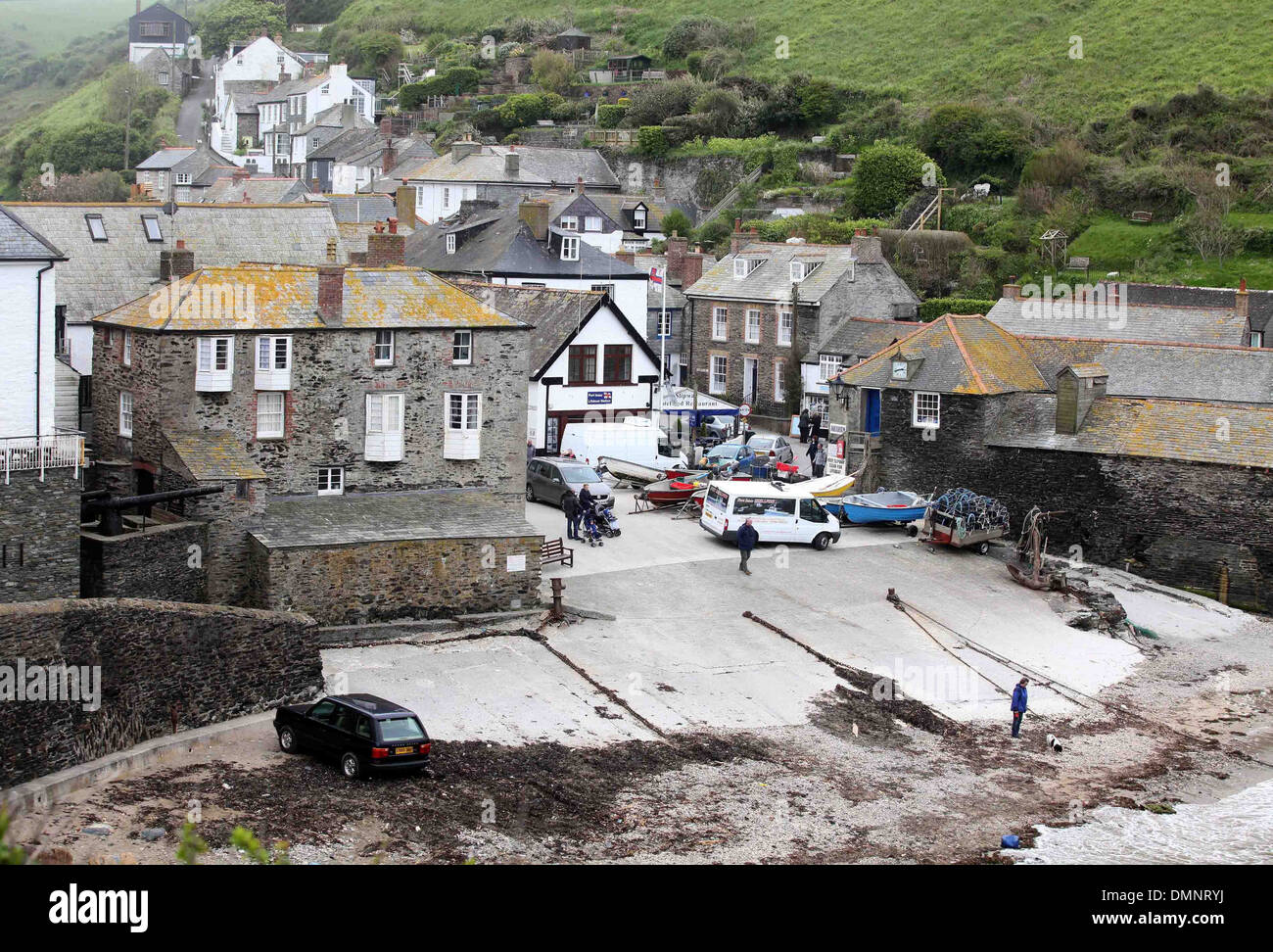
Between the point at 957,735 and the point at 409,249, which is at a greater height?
the point at 409,249

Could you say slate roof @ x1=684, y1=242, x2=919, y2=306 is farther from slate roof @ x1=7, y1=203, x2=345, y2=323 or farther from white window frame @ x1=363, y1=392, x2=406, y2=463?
white window frame @ x1=363, y1=392, x2=406, y2=463

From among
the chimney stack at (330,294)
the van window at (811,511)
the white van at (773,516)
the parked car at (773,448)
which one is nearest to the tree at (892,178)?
the parked car at (773,448)

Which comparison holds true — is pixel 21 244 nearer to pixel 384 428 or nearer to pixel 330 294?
pixel 330 294

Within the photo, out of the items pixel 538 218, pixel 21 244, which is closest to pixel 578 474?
pixel 21 244

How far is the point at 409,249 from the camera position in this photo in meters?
59.9

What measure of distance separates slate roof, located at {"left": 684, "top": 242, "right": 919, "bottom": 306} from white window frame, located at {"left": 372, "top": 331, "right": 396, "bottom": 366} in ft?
85.2

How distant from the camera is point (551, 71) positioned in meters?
109

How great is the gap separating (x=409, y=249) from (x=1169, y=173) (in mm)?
33367

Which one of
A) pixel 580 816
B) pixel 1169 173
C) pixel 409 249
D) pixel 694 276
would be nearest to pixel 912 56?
pixel 1169 173

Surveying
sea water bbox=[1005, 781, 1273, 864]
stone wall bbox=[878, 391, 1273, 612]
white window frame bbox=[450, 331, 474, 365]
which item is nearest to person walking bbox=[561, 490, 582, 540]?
white window frame bbox=[450, 331, 474, 365]

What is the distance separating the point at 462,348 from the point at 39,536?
11.1 metres

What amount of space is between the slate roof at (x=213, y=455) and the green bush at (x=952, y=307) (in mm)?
34234
